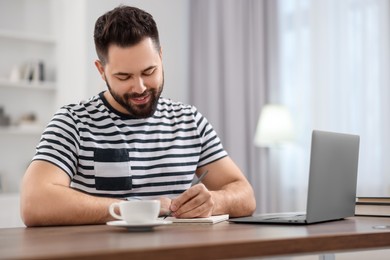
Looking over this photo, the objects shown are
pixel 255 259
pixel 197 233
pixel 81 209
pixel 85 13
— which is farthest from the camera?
pixel 85 13

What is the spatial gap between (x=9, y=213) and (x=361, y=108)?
2.45 meters

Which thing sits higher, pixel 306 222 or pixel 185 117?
pixel 185 117

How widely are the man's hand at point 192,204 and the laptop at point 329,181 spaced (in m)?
0.09

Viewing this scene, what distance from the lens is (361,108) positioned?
13.0 feet

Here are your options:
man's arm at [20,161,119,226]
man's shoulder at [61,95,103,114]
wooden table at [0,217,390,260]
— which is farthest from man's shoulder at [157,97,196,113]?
wooden table at [0,217,390,260]

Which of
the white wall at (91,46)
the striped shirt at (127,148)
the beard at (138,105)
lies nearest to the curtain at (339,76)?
the white wall at (91,46)

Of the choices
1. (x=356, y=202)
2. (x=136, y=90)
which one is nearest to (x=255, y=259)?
(x=356, y=202)

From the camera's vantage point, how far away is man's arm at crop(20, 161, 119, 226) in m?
1.67

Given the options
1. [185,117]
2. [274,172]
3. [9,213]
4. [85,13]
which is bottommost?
[9,213]

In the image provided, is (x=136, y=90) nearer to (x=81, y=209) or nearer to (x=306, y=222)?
(x=81, y=209)

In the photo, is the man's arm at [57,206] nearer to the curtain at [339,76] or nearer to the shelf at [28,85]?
the curtain at [339,76]

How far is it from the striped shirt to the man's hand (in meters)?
0.41

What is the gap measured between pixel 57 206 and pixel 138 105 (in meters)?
0.55

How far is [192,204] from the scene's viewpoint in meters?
1.67
